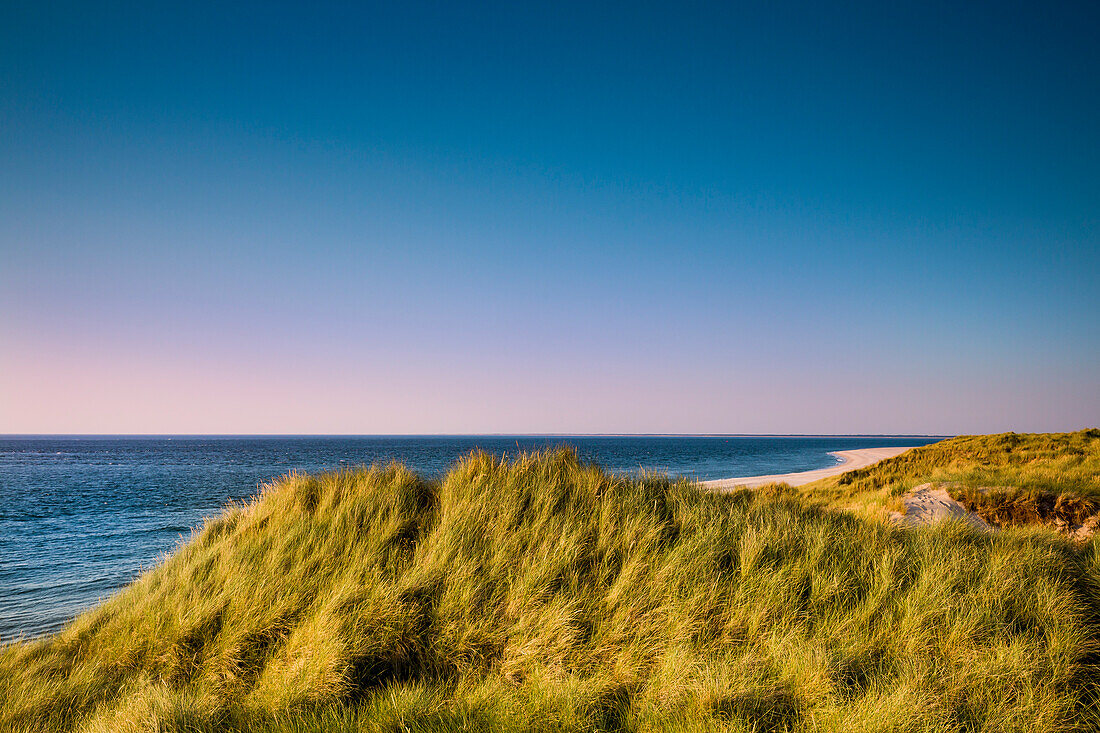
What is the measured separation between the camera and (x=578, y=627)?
438cm

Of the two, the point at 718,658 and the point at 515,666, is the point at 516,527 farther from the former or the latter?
the point at 718,658

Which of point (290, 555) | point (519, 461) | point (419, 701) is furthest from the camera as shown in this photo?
point (519, 461)

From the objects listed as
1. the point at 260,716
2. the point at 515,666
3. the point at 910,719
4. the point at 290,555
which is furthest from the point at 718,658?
the point at 290,555

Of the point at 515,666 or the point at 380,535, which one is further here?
the point at 380,535

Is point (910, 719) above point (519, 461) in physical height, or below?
below

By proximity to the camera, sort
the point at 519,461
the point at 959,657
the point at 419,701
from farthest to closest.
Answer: the point at 519,461, the point at 959,657, the point at 419,701

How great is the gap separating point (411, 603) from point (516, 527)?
1.62m

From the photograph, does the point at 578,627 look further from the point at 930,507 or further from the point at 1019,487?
the point at 1019,487

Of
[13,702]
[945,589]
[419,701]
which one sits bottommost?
[13,702]

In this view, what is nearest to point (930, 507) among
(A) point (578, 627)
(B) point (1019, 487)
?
(B) point (1019, 487)

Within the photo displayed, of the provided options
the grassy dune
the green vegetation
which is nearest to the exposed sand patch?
the green vegetation

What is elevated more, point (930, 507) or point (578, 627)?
point (578, 627)

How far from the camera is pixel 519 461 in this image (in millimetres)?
7406

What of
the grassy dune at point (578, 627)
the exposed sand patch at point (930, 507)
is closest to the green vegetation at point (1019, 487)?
the exposed sand patch at point (930, 507)
